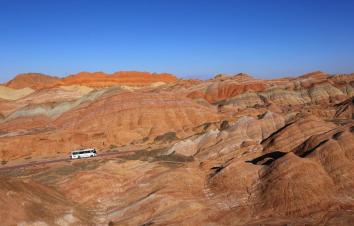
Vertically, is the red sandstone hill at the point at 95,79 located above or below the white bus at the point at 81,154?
above

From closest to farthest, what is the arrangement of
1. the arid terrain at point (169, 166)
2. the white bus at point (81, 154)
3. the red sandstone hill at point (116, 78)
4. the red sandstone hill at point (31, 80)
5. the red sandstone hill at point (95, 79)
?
the arid terrain at point (169, 166) < the white bus at point (81, 154) < the red sandstone hill at point (116, 78) < the red sandstone hill at point (95, 79) < the red sandstone hill at point (31, 80)

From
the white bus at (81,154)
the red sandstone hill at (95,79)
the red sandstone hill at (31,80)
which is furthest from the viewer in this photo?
the red sandstone hill at (31,80)

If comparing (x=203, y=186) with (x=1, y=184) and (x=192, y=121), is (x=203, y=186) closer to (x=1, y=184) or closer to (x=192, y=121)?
(x=1, y=184)

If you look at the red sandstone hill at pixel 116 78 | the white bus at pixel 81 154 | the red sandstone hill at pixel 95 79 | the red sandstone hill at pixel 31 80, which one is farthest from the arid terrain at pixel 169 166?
the red sandstone hill at pixel 31 80

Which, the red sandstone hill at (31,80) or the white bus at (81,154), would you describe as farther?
the red sandstone hill at (31,80)

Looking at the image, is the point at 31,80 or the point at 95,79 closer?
the point at 95,79

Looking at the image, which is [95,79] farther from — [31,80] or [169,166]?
[169,166]

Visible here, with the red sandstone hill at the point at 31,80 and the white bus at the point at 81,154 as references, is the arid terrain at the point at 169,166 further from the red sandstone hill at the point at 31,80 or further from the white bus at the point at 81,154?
the red sandstone hill at the point at 31,80

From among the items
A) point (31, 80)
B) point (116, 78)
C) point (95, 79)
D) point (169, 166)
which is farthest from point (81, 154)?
point (31, 80)

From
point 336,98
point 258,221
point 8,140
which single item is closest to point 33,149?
point 8,140

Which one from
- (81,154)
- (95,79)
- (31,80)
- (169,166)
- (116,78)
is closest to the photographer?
(169,166)
